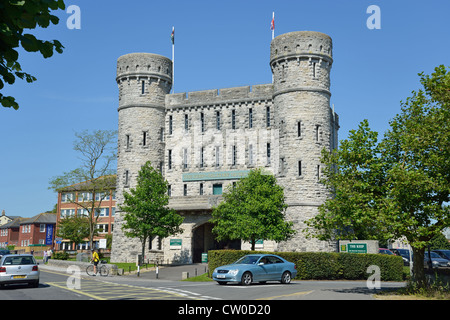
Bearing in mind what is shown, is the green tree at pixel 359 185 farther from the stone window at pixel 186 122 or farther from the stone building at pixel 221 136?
the stone window at pixel 186 122

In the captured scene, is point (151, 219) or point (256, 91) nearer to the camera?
point (151, 219)

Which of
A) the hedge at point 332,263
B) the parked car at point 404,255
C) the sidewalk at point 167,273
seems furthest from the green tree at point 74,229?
the parked car at point 404,255

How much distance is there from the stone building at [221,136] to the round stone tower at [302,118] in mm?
84

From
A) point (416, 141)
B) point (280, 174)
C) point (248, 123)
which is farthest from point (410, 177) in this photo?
point (248, 123)

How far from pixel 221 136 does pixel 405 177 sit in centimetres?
3036

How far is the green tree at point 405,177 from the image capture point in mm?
16469

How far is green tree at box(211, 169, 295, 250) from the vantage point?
3347 centimetres

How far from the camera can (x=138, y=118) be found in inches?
1837

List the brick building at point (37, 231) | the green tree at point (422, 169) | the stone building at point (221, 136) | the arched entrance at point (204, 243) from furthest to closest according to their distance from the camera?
1. the brick building at point (37, 231)
2. the arched entrance at point (204, 243)
3. the stone building at point (221, 136)
4. the green tree at point (422, 169)

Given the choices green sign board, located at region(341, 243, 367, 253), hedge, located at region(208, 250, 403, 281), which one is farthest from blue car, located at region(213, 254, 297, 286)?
green sign board, located at region(341, 243, 367, 253)

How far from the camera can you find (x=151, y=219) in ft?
128

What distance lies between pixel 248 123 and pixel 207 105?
4.65 metres

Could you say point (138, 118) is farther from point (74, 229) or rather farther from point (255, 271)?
point (255, 271)
